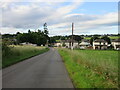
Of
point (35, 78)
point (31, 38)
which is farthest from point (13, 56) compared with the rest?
point (31, 38)

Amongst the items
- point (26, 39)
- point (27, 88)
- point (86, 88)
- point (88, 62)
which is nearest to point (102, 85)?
point (86, 88)

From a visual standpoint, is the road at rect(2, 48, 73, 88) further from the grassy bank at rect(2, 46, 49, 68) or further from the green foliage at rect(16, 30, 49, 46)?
the green foliage at rect(16, 30, 49, 46)

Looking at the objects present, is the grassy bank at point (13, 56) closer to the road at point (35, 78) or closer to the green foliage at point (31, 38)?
the road at point (35, 78)

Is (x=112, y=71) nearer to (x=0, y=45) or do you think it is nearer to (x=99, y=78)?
(x=99, y=78)

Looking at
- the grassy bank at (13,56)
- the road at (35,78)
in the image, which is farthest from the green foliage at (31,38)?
the road at (35,78)

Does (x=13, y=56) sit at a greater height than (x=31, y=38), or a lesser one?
lesser

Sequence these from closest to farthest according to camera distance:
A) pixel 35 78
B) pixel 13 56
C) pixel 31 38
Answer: pixel 35 78, pixel 13 56, pixel 31 38

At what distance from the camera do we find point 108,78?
8812mm

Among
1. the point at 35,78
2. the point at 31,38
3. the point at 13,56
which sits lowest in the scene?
the point at 35,78

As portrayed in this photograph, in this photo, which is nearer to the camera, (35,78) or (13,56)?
(35,78)

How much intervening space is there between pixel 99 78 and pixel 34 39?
121 meters

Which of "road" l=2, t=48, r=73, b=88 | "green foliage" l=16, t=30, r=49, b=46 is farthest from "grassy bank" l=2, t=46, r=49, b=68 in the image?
"green foliage" l=16, t=30, r=49, b=46

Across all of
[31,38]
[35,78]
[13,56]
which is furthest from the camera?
[31,38]

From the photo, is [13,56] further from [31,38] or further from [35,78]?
[31,38]
